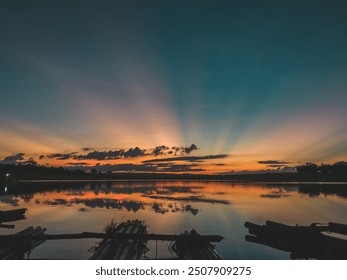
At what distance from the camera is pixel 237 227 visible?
1187 inches

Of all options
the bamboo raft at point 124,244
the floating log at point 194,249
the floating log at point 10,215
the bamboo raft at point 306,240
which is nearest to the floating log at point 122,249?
the bamboo raft at point 124,244

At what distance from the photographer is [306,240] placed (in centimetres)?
1748

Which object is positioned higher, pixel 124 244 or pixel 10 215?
pixel 10 215

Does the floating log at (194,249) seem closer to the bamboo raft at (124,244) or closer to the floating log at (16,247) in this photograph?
the bamboo raft at (124,244)

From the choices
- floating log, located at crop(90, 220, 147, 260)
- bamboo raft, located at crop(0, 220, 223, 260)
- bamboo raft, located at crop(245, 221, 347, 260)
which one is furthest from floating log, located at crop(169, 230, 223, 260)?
bamboo raft, located at crop(245, 221, 347, 260)

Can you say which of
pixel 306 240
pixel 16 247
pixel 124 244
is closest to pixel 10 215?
pixel 16 247

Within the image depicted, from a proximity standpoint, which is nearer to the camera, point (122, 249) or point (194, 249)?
point (122, 249)

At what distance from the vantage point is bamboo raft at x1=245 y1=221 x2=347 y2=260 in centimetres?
1565

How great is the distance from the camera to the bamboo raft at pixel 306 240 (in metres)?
15.7

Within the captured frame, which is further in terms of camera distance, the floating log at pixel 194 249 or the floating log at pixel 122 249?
the floating log at pixel 194 249

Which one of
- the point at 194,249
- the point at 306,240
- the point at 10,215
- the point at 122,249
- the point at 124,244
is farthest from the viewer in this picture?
the point at 10,215

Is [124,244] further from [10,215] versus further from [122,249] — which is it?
[10,215]
